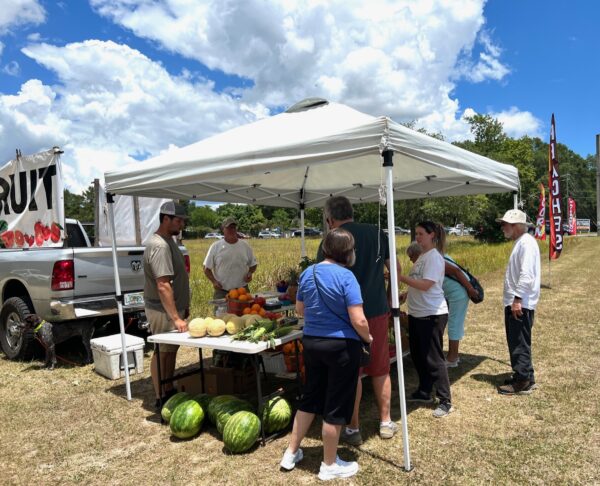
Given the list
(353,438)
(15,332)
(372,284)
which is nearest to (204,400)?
(353,438)

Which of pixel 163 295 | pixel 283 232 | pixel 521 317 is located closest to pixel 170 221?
pixel 163 295

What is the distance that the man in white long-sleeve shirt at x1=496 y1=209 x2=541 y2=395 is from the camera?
173 inches

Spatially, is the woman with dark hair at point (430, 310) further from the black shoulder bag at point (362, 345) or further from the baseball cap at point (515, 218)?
the black shoulder bag at point (362, 345)

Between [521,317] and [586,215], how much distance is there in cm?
11398

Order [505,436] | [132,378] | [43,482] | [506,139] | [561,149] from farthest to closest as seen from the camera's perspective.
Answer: [561,149], [506,139], [132,378], [505,436], [43,482]

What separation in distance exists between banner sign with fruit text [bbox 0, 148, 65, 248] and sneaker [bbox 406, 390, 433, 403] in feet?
15.2

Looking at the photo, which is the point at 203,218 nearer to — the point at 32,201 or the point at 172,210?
the point at 32,201

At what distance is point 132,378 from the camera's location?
223 inches

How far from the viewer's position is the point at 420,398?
4512mm

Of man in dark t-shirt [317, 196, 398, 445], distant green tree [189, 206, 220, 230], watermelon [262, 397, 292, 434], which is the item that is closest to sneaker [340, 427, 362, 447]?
man in dark t-shirt [317, 196, 398, 445]

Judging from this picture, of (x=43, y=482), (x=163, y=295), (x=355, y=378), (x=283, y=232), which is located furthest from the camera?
(x=283, y=232)

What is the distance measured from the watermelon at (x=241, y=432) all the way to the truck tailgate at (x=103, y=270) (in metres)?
3.05

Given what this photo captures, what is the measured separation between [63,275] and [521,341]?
5.12m

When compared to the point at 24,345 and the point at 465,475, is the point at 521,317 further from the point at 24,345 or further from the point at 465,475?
the point at 24,345
